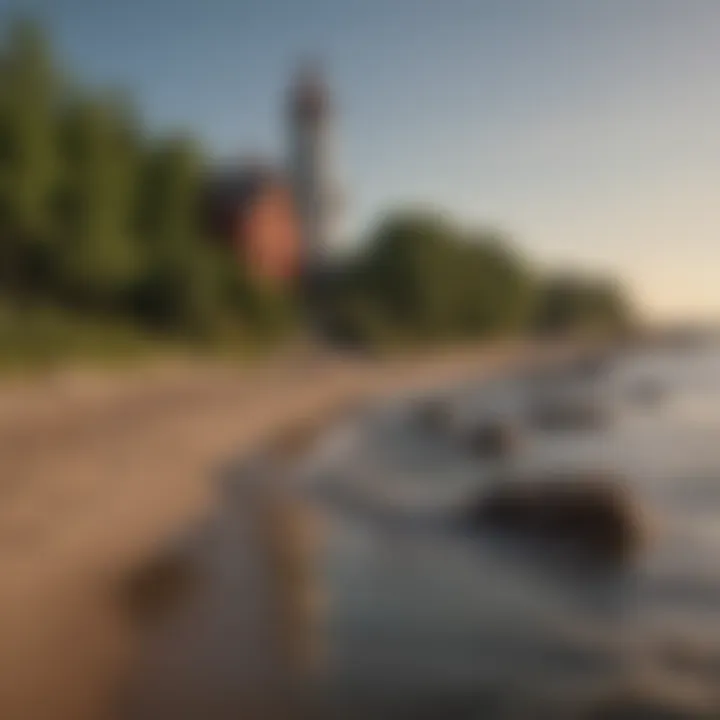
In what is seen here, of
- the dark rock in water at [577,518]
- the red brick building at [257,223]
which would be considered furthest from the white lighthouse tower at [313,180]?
the dark rock in water at [577,518]

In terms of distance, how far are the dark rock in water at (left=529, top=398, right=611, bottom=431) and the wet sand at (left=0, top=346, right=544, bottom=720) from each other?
198 inches

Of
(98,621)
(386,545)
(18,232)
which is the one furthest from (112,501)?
(18,232)

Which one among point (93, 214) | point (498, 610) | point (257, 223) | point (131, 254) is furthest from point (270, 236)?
point (498, 610)

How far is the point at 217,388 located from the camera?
2075cm

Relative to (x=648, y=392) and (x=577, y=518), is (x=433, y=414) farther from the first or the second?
(x=577, y=518)

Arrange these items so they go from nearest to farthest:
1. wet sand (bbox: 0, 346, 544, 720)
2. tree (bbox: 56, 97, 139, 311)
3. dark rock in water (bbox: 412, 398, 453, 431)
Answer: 1. wet sand (bbox: 0, 346, 544, 720)
2. dark rock in water (bbox: 412, 398, 453, 431)
3. tree (bbox: 56, 97, 139, 311)

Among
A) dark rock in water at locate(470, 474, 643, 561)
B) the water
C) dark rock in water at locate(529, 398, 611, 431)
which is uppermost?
dark rock in water at locate(470, 474, 643, 561)

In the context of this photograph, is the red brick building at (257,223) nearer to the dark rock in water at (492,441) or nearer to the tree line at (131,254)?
the tree line at (131,254)

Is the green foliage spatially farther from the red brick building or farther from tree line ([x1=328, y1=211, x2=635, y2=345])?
the red brick building

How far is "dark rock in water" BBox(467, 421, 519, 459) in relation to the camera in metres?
15.5

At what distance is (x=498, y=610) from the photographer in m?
6.54

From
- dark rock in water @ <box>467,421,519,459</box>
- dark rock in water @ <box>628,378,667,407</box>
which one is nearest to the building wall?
dark rock in water @ <box>467,421,519,459</box>

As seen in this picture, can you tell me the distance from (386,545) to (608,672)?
3.33m

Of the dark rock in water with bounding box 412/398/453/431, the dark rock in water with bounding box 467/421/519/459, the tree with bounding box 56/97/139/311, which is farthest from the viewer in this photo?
the tree with bounding box 56/97/139/311
